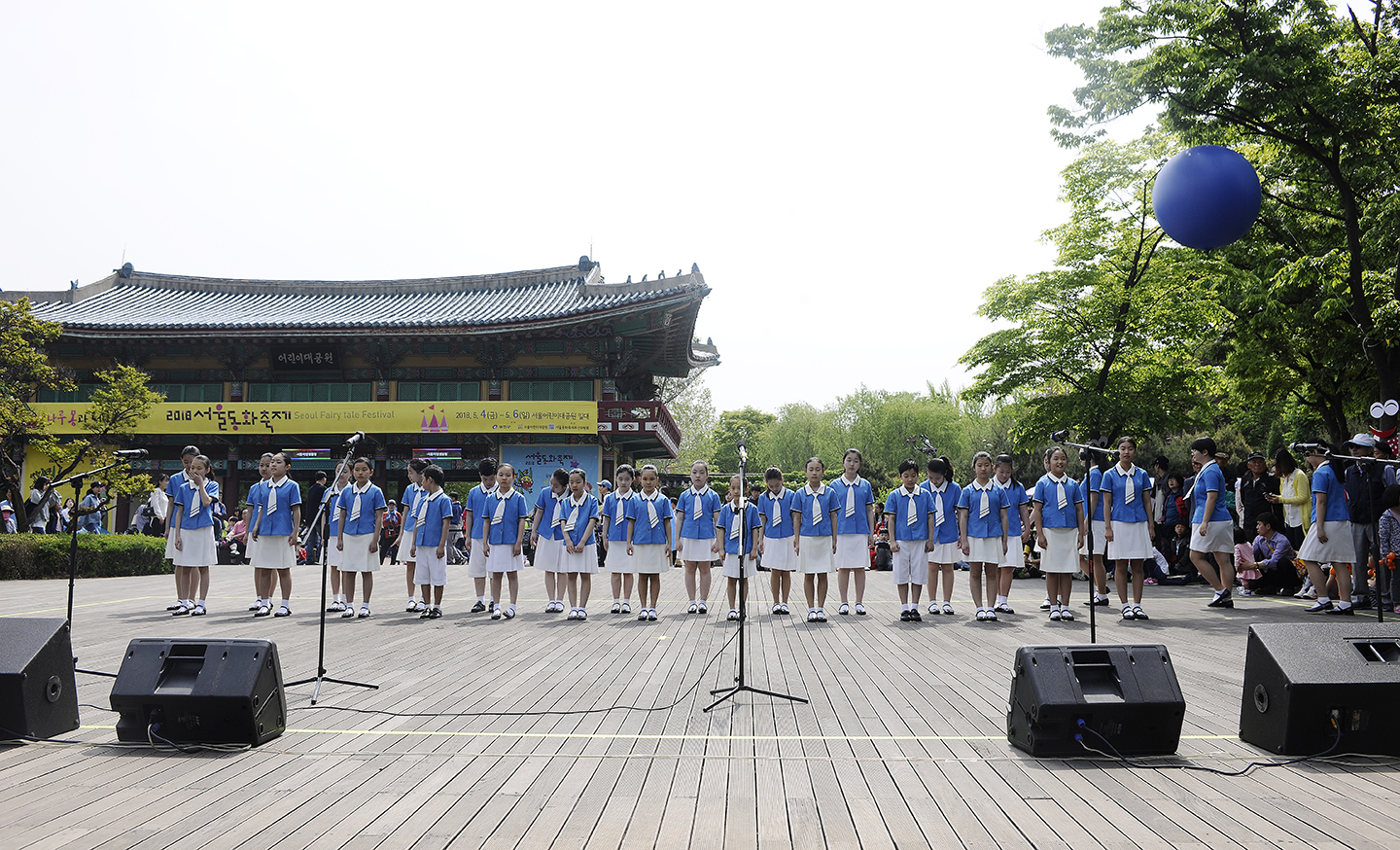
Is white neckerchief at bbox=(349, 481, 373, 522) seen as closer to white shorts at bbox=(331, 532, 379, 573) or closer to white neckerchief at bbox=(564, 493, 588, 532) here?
white shorts at bbox=(331, 532, 379, 573)

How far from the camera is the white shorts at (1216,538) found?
32.2ft

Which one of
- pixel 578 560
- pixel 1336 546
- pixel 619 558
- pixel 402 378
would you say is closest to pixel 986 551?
pixel 1336 546

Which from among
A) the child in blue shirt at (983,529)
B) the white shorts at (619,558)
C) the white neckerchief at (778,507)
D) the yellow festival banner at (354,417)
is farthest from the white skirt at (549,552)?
the yellow festival banner at (354,417)

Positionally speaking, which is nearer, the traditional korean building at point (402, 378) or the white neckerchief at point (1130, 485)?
the white neckerchief at point (1130, 485)

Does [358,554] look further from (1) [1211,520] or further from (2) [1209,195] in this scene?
(1) [1211,520]

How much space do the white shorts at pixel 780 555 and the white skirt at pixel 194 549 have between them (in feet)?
20.8

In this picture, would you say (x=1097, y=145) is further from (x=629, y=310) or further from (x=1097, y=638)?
(x=1097, y=638)

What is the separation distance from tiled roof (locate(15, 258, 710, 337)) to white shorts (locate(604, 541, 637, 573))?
13387 mm

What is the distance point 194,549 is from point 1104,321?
16.3 m

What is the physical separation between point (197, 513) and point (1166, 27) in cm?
1288

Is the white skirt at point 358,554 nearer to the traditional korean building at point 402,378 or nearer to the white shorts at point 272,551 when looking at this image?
the white shorts at point 272,551

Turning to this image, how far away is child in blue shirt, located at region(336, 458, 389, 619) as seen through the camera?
9.99 meters

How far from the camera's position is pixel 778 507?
10.2m

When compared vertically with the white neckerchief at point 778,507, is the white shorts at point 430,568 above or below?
below
